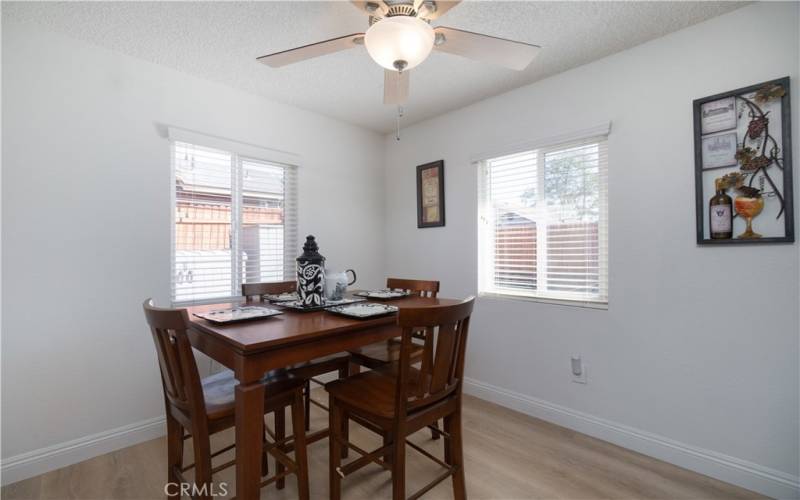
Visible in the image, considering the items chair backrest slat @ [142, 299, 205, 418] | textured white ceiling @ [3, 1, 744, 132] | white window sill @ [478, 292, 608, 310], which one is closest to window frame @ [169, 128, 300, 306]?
textured white ceiling @ [3, 1, 744, 132]

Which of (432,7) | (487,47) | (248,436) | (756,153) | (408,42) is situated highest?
(432,7)

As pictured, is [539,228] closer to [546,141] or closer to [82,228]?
[546,141]

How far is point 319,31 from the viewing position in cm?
192

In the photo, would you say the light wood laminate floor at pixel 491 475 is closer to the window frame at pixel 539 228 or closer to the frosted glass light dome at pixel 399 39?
the window frame at pixel 539 228

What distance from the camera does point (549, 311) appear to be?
247 cm

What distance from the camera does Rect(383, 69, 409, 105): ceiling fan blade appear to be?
5.64ft

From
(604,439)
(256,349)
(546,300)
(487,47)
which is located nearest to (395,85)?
(487,47)

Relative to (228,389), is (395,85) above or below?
above

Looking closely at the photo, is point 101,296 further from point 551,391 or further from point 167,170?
point 551,391

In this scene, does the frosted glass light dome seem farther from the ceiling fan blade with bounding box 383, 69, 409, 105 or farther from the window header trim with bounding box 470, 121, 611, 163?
the window header trim with bounding box 470, 121, 611, 163

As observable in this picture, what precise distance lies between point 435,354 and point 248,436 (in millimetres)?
738

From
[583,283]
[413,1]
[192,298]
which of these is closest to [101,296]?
[192,298]

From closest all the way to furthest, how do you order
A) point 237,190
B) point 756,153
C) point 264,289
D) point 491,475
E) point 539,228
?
1. point 756,153
2. point 491,475
3. point 264,289
4. point 539,228
5. point 237,190

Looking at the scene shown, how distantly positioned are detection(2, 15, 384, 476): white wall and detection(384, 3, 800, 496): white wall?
94.0 inches
